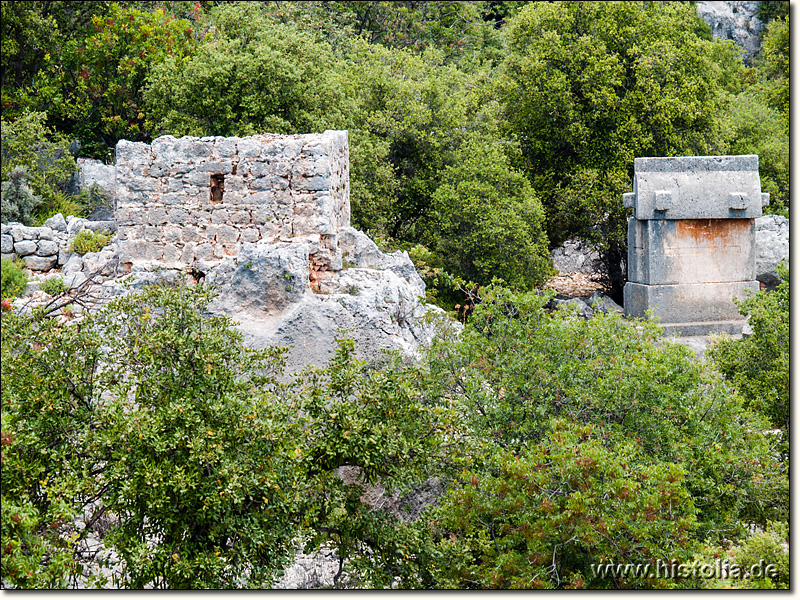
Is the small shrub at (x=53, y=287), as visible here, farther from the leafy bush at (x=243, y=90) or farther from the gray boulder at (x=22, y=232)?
the leafy bush at (x=243, y=90)

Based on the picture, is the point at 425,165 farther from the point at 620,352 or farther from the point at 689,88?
the point at 620,352

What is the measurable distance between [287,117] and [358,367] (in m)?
8.32

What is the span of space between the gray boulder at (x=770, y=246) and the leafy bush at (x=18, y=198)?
47.3 ft

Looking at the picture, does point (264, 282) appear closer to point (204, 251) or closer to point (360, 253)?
point (204, 251)

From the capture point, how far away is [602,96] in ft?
62.1

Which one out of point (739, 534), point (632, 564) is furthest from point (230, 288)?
point (739, 534)

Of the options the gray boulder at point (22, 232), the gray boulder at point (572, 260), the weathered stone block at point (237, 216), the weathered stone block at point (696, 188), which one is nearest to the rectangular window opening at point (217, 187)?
the weathered stone block at point (237, 216)

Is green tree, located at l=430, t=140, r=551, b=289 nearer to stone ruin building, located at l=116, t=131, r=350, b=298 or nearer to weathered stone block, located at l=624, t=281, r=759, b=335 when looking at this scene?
weathered stone block, located at l=624, t=281, r=759, b=335

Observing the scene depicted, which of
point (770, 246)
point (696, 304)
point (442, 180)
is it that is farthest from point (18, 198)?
point (770, 246)

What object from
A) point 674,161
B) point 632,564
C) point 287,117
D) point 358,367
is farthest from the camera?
point 674,161

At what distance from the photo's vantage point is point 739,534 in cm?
834

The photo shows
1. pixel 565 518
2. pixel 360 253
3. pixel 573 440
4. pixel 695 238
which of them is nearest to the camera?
pixel 565 518

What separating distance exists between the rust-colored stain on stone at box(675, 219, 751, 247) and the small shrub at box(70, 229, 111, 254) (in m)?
10.9

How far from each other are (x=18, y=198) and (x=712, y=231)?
12.5 meters
